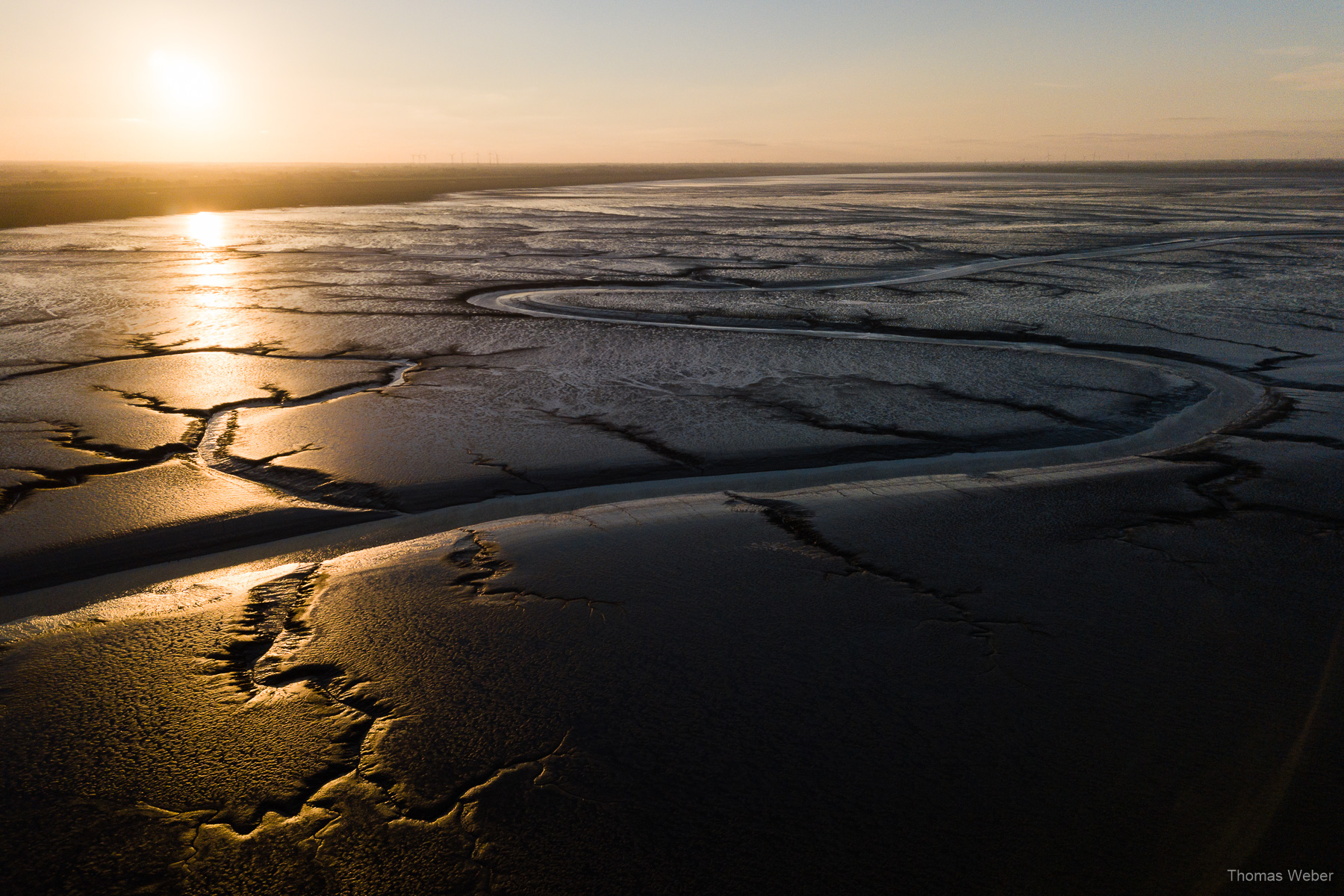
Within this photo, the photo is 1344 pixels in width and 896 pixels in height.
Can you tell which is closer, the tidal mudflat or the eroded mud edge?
the tidal mudflat

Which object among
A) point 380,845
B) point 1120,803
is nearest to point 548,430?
point 380,845

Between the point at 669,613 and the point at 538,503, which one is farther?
the point at 538,503

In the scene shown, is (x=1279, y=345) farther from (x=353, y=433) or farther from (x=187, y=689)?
(x=187, y=689)

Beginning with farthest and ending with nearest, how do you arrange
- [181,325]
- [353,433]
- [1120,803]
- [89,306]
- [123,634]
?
[89,306], [181,325], [353,433], [123,634], [1120,803]

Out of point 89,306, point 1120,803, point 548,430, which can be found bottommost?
point 1120,803

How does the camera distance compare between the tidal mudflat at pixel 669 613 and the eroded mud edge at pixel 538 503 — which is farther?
the eroded mud edge at pixel 538 503

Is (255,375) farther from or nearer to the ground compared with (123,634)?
farther from the ground

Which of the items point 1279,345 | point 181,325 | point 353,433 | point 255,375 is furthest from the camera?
point 181,325

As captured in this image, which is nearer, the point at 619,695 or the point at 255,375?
the point at 619,695
